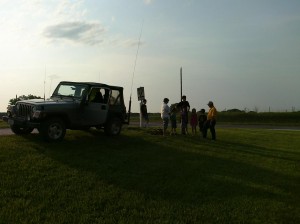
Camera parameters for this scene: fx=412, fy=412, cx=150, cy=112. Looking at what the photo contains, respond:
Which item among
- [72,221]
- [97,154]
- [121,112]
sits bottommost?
[72,221]

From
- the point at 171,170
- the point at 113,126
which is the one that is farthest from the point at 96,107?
the point at 171,170

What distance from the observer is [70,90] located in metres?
14.8

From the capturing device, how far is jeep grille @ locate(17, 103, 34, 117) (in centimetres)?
1319

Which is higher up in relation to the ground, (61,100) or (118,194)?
(61,100)

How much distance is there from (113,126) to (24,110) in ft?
11.9

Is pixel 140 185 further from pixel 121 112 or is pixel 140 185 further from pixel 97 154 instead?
pixel 121 112

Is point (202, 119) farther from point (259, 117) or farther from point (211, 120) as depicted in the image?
point (259, 117)

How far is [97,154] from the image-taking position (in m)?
12.2

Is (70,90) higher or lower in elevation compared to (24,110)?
higher

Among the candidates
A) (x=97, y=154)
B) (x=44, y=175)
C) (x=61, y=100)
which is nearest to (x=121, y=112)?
(x=61, y=100)

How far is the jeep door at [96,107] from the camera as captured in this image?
14.5 meters

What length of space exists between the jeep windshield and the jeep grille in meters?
1.63

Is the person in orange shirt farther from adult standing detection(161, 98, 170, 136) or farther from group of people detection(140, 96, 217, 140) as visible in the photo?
adult standing detection(161, 98, 170, 136)

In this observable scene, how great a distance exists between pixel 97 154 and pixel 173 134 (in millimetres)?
6684
